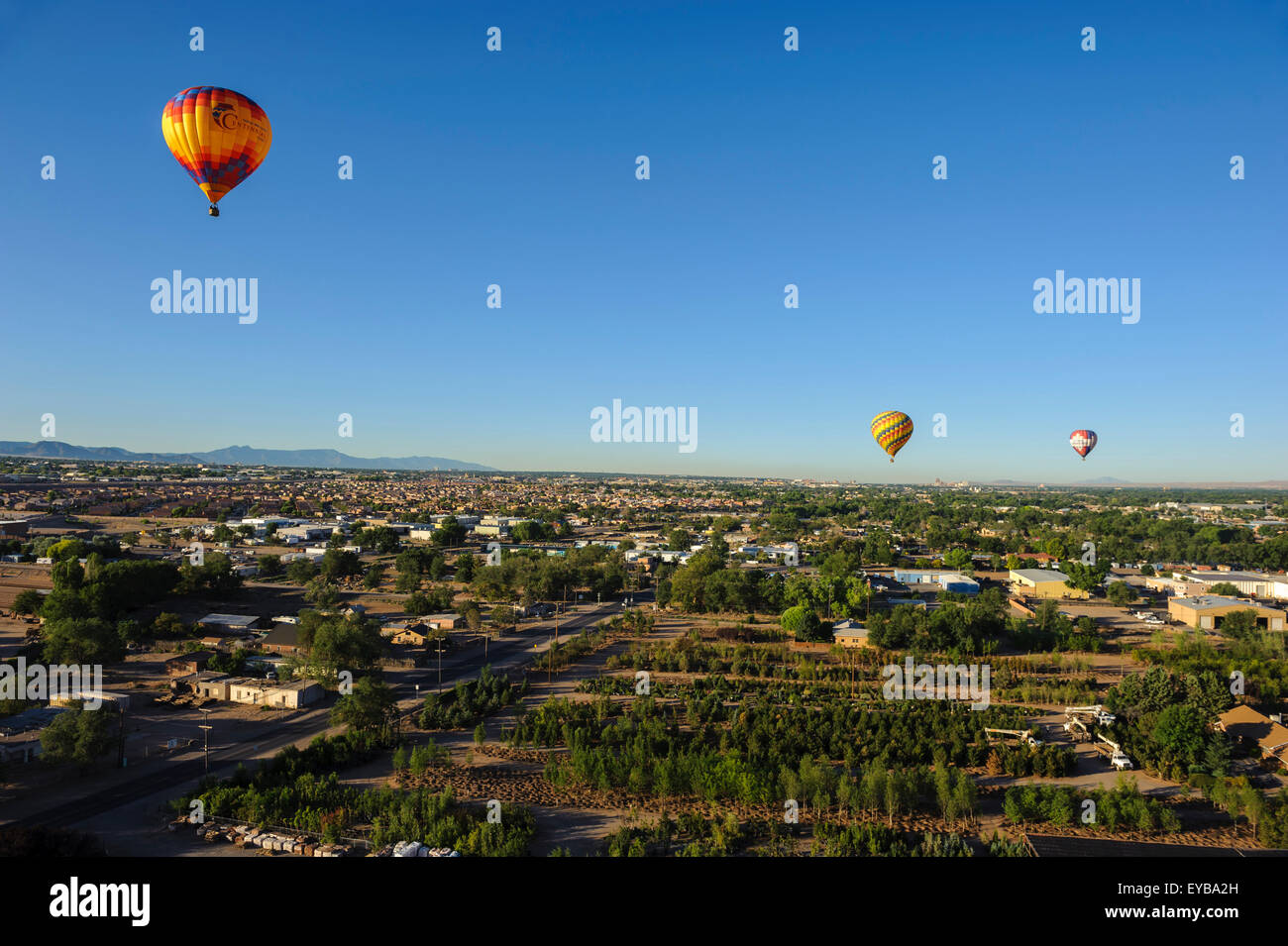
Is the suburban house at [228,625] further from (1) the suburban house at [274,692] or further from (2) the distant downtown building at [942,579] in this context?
(2) the distant downtown building at [942,579]

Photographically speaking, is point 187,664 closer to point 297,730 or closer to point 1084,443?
point 297,730

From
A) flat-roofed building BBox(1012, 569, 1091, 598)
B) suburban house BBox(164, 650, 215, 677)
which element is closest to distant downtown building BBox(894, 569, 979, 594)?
flat-roofed building BBox(1012, 569, 1091, 598)

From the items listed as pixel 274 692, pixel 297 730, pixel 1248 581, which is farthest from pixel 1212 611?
pixel 274 692

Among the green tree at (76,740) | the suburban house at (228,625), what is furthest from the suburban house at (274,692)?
the suburban house at (228,625)

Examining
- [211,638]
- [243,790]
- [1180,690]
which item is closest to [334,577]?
[211,638]

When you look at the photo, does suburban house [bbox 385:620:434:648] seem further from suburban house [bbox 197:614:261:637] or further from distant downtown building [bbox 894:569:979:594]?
distant downtown building [bbox 894:569:979:594]

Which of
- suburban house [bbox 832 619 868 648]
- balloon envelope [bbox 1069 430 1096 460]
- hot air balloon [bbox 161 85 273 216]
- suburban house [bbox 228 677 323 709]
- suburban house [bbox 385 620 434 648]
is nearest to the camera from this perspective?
hot air balloon [bbox 161 85 273 216]
